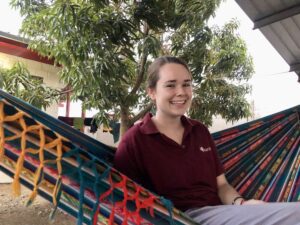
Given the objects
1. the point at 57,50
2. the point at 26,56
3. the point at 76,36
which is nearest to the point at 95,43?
the point at 76,36

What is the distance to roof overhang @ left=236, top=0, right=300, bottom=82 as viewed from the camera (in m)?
2.41

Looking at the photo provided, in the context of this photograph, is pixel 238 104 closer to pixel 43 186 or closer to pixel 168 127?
pixel 168 127

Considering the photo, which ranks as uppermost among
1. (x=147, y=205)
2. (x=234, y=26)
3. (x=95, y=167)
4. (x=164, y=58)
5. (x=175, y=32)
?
(x=234, y=26)

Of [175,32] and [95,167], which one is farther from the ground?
[175,32]

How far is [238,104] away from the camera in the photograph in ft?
11.6

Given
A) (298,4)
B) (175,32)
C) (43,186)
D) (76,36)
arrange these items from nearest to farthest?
(43,186)
(76,36)
(298,4)
(175,32)

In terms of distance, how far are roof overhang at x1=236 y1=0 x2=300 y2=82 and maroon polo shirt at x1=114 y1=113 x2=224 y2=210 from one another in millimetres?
1579

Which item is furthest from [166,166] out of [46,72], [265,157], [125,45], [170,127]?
[46,72]

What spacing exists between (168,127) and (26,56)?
3.95m

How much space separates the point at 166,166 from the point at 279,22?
196cm

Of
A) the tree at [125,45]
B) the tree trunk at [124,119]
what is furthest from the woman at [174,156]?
the tree trunk at [124,119]

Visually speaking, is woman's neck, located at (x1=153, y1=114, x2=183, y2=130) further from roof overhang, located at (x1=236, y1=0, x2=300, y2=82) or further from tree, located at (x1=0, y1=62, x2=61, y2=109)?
tree, located at (x1=0, y1=62, x2=61, y2=109)

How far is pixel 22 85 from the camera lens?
9.11ft

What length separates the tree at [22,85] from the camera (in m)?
2.68
